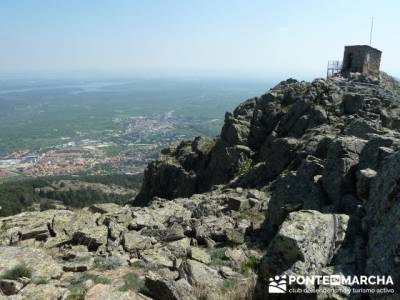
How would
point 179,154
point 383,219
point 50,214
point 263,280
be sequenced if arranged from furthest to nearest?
point 179,154 → point 50,214 → point 263,280 → point 383,219

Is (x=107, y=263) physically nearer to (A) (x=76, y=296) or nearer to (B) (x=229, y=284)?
(A) (x=76, y=296)

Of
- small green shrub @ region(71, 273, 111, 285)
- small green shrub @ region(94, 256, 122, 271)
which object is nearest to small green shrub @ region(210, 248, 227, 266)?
small green shrub @ region(94, 256, 122, 271)

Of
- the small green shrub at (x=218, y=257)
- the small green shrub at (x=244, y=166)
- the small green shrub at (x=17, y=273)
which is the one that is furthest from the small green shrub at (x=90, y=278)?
the small green shrub at (x=244, y=166)

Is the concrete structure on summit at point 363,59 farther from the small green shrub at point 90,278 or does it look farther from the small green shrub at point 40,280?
the small green shrub at point 40,280

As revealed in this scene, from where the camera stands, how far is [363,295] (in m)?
9.08

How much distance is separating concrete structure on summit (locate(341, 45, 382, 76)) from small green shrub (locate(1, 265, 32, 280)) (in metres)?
44.5

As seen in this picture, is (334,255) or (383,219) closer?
(383,219)

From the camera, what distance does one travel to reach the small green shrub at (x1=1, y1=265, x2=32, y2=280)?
13.8 metres

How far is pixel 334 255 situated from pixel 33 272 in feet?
32.3

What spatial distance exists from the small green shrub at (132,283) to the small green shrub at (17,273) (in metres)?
3.18

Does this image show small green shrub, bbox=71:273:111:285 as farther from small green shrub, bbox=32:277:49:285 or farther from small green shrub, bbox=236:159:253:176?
small green shrub, bbox=236:159:253:176

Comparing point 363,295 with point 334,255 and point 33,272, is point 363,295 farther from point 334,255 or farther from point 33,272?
point 33,272

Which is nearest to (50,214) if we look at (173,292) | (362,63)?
(173,292)

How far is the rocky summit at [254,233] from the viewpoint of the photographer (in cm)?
1081
